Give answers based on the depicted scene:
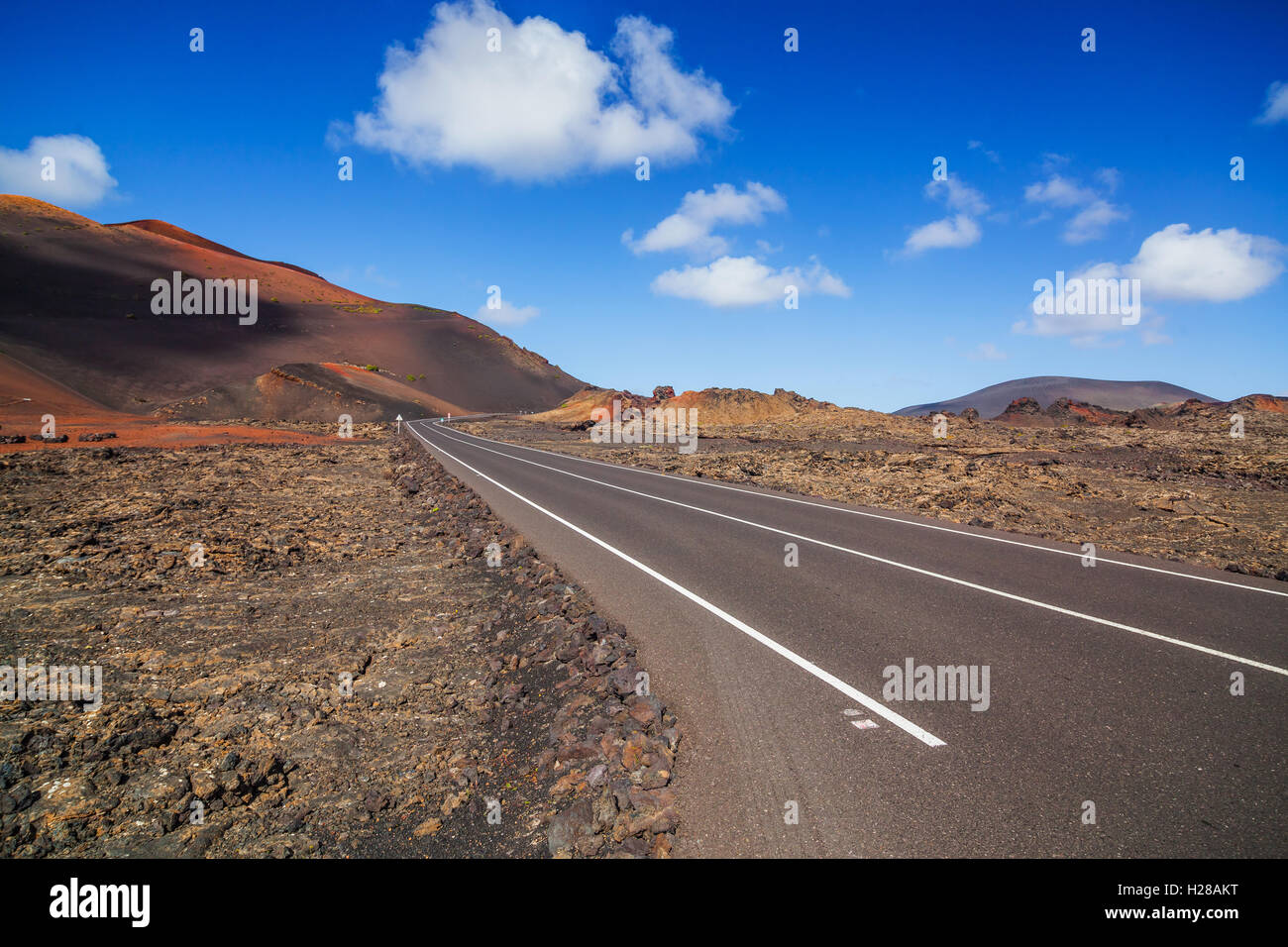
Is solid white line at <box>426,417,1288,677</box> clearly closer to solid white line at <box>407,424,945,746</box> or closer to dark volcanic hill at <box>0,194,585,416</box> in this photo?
solid white line at <box>407,424,945,746</box>

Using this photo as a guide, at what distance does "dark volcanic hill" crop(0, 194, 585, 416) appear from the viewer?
68.4 meters

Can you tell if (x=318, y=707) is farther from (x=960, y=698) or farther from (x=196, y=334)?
(x=196, y=334)

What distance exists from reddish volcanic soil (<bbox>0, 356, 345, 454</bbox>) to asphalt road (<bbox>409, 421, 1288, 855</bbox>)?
3231cm

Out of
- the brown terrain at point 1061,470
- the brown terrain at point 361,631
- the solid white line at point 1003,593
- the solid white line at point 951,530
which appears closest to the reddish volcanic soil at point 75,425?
the brown terrain at point 361,631

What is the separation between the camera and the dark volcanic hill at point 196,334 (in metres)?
68.4

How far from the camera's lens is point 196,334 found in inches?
3575

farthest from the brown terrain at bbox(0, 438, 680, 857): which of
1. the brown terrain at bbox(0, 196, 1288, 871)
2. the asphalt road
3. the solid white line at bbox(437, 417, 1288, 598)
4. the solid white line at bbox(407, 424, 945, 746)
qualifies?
the solid white line at bbox(437, 417, 1288, 598)

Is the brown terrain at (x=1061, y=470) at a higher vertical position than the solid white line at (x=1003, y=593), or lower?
higher

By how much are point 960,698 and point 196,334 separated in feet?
373

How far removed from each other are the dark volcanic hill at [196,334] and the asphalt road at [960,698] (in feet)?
226

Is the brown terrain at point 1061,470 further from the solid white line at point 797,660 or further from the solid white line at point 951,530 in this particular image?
the solid white line at point 797,660
